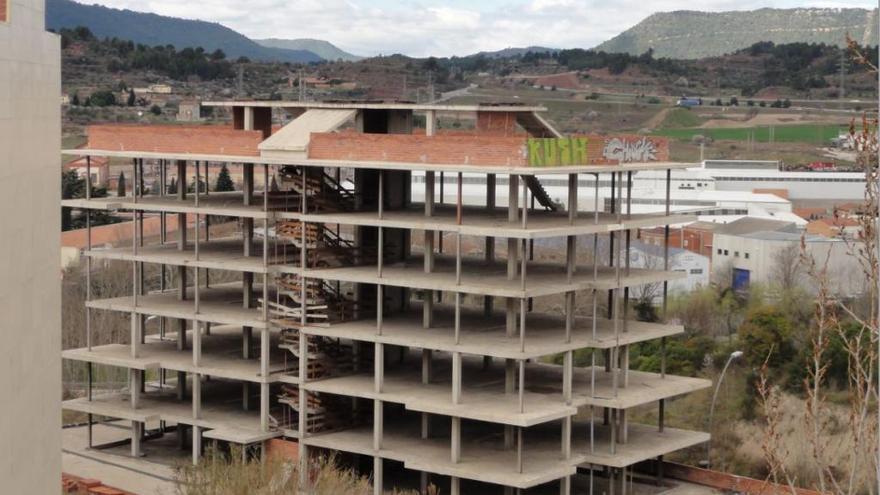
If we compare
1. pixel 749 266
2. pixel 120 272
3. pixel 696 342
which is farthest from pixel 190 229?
pixel 696 342

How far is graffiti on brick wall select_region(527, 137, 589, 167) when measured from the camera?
4762 cm

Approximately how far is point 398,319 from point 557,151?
29.5ft

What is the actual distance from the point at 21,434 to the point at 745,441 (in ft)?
138

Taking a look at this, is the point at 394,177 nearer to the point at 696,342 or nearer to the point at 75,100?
the point at 696,342

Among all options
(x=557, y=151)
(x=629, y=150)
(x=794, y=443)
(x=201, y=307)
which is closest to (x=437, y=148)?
(x=557, y=151)

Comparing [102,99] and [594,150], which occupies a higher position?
[102,99]

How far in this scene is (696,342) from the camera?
7775cm

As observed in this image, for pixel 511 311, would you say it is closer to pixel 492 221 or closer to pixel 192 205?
pixel 492 221

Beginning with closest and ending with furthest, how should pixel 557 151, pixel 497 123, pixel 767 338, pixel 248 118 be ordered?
pixel 557 151 < pixel 497 123 < pixel 248 118 < pixel 767 338

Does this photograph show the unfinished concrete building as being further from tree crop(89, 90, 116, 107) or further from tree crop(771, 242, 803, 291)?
tree crop(89, 90, 116, 107)

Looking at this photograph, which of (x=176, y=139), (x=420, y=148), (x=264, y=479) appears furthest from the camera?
(x=176, y=139)

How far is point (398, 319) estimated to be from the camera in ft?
177

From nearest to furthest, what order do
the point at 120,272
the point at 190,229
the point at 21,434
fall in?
the point at 21,434
the point at 120,272
the point at 190,229

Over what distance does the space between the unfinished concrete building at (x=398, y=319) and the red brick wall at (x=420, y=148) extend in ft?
0.20
